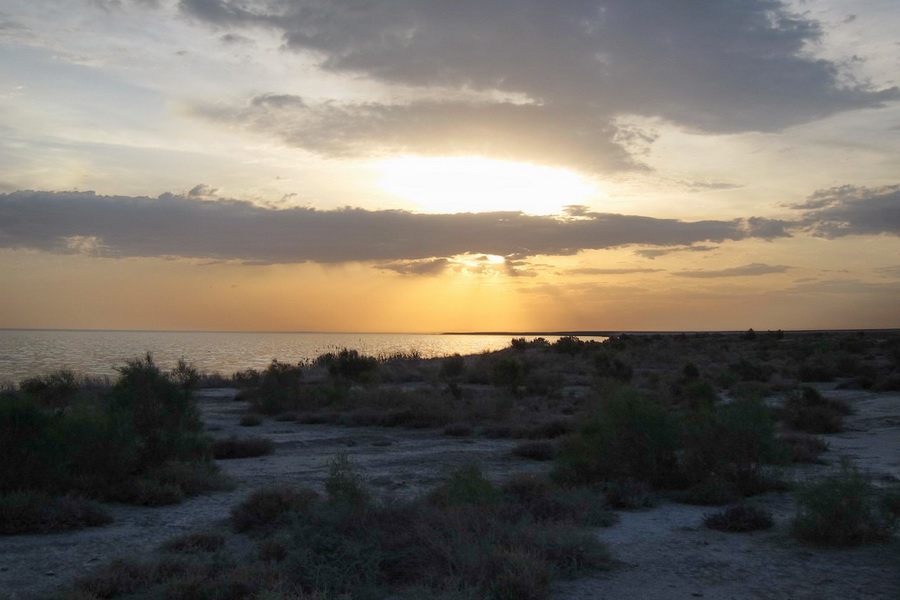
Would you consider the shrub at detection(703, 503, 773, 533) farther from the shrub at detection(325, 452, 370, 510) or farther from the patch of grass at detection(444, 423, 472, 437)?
the patch of grass at detection(444, 423, 472, 437)

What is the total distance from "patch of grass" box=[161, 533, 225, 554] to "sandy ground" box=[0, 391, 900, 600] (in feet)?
1.07

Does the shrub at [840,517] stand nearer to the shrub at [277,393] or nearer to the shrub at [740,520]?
the shrub at [740,520]

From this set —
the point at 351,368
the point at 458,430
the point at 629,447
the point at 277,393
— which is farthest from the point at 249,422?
the point at 629,447

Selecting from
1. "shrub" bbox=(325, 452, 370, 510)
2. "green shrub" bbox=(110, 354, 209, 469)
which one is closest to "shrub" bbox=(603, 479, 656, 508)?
"shrub" bbox=(325, 452, 370, 510)

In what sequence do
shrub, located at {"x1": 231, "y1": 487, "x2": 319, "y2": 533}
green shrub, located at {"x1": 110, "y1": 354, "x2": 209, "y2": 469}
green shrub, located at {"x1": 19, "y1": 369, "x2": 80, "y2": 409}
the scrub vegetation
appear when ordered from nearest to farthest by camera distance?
the scrub vegetation → shrub, located at {"x1": 231, "y1": 487, "x2": 319, "y2": 533} → green shrub, located at {"x1": 110, "y1": 354, "x2": 209, "y2": 469} → green shrub, located at {"x1": 19, "y1": 369, "x2": 80, "y2": 409}

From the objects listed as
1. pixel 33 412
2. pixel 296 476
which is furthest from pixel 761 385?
pixel 33 412

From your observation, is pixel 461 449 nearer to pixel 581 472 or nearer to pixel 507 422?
pixel 507 422

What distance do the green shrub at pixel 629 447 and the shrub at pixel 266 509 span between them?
15.5 feet

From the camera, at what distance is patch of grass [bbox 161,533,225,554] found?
8.80 meters

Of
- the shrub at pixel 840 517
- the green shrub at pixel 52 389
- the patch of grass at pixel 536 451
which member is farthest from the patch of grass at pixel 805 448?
the green shrub at pixel 52 389

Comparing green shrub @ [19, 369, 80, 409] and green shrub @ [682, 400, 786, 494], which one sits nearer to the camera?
green shrub @ [682, 400, 786, 494]

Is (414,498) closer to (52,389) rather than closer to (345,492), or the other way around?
(345,492)

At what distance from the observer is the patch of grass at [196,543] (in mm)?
8797

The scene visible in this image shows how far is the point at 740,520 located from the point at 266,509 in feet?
20.8
